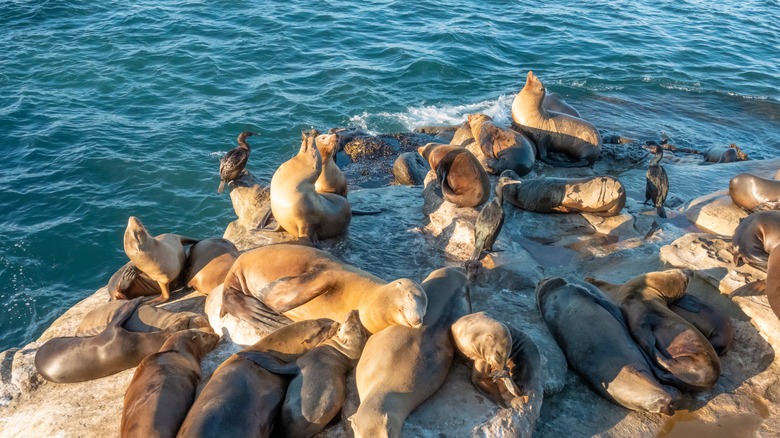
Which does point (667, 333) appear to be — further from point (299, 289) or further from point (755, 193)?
point (755, 193)

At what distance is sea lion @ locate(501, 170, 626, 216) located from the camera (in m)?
8.50

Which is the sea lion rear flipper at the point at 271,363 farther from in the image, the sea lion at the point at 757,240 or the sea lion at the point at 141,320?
the sea lion at the point at 757,240

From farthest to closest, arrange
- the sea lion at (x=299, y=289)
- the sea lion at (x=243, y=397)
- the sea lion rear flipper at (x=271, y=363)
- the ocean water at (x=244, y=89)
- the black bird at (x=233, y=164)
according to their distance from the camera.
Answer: the ocean water at (x=244, y=89) < the black bird at (x=233, y=164) < the sea lion at (x=299, y=289) < the sea lion rear flipper at (x=271, y=363) < the sea lion at (x=243, y=397)

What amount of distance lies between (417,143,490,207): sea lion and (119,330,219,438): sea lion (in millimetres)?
4157

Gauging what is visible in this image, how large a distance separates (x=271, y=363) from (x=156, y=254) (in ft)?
8.68

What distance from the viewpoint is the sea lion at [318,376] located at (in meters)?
4.36

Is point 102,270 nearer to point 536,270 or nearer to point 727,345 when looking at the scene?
point 536,270

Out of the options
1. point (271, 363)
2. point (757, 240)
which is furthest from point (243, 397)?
point (757, 240)

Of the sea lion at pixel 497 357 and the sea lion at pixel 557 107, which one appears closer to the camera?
the sea lion at pixel 497 357

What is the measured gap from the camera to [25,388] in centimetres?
557

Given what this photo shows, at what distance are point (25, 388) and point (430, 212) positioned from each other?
4802 mm

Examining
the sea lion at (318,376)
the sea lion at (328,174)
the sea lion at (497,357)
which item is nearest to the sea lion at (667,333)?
the sea lion at (497,357)

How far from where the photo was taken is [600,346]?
541 centimetres

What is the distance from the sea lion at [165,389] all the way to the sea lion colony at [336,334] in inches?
0.5
